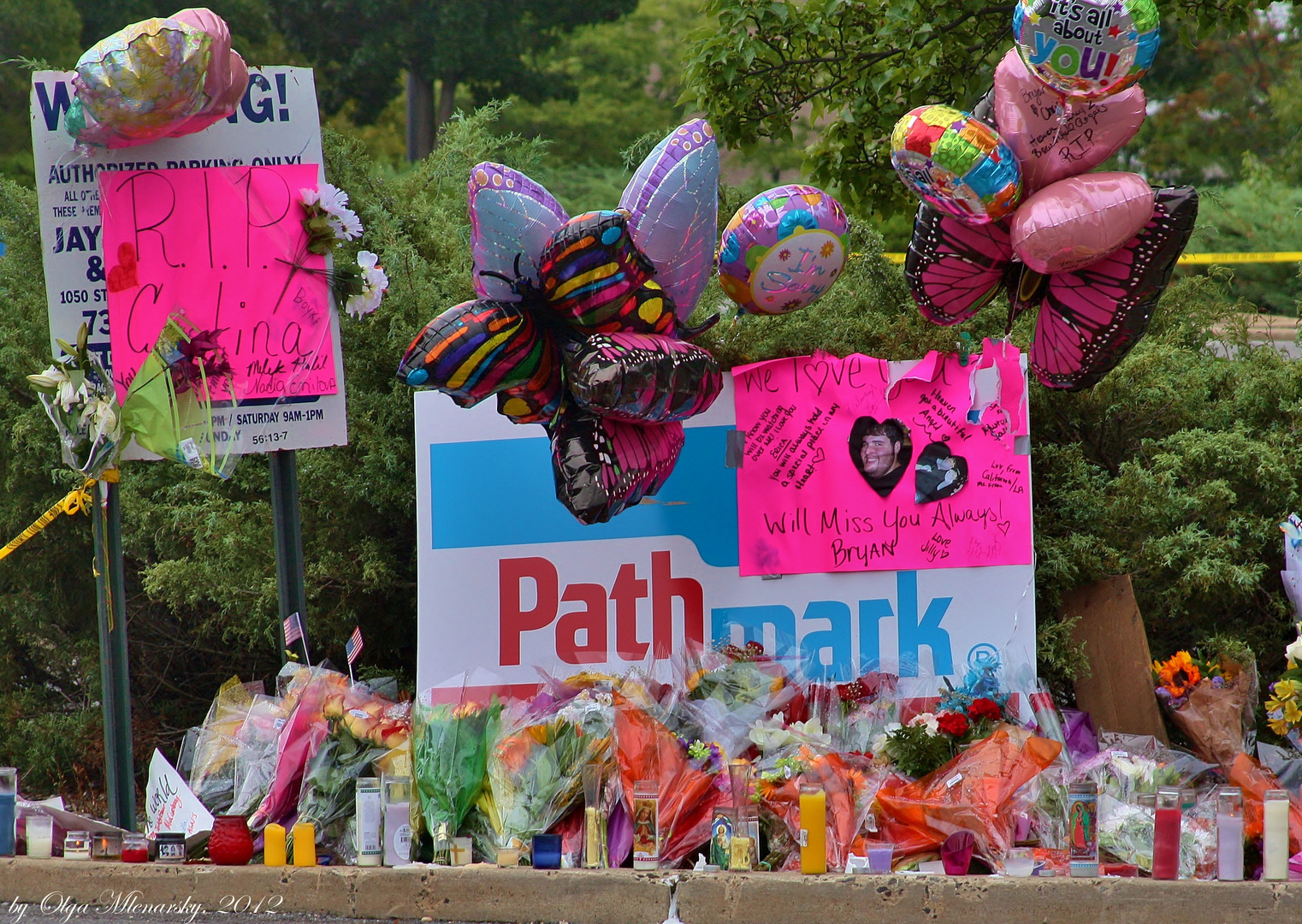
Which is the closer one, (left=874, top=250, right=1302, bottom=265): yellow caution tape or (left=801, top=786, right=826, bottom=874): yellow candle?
(left=801, top=786, right=826, bottom=874): yellow candle

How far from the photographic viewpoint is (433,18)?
1727cm

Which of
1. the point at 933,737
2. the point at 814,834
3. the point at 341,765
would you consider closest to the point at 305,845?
the point at 341,765

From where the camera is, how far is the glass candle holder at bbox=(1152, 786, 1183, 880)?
3.56 m

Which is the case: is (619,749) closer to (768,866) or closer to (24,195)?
(768,866)

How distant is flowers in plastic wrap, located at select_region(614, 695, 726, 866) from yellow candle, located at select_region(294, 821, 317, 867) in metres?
0.90

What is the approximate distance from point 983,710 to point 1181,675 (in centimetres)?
75

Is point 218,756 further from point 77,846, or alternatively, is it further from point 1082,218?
point 1082,218

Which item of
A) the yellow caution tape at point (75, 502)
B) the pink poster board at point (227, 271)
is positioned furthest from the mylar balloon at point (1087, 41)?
the yellow caution tape at point (75, 502)

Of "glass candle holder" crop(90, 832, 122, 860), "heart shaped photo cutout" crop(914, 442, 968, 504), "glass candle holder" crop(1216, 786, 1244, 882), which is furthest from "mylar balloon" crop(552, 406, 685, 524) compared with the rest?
"glass candle holder" crop(1216, 786, 1244, 882)

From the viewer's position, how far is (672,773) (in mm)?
3965

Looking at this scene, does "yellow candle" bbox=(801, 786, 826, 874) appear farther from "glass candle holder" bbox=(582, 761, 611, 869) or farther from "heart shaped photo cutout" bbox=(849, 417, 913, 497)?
"heart shaped photo cutout" bbox=(849, 417, 913, 497)

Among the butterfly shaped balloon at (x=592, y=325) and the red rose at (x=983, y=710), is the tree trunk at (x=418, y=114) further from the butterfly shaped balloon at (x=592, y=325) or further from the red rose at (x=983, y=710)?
the red rose at (x=983, y=710)

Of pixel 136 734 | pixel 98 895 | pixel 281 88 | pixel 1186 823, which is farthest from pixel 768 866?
pixel 136 734

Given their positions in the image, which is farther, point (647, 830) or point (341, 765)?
point (341, 765)
